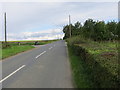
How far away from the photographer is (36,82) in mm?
6934

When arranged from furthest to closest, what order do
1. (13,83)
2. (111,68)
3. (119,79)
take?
1. (13,83)
2. (111,68)
3. (119,79)

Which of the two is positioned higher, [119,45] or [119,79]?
[119,45]

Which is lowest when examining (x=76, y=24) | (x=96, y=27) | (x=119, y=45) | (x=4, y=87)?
(x=4, y=87)

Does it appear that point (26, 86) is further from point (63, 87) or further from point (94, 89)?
point (94, 89)

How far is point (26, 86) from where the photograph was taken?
6.39 m

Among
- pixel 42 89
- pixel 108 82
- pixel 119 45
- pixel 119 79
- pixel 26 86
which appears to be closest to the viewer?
pixel 119 79

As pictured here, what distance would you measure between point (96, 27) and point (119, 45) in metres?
34.6

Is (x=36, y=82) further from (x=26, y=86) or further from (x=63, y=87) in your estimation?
(x=63, y=87)

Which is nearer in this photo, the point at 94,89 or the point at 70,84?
the point at 94,89

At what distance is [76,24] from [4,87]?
82.6 m

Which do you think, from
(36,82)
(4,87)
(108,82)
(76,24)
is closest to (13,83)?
(4,87)

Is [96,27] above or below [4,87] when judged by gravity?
above

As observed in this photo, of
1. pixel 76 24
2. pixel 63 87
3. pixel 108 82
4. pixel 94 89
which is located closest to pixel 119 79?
pixel 108 82

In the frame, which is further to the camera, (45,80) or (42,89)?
(45,80)
